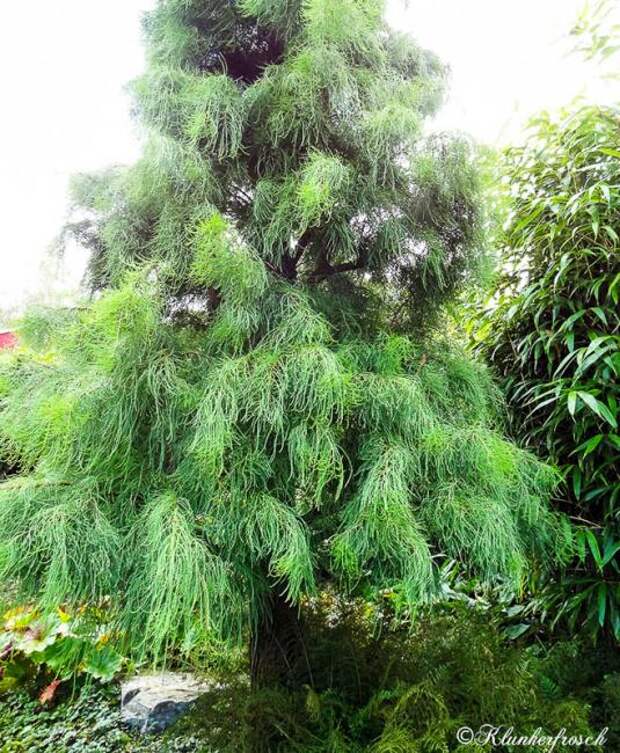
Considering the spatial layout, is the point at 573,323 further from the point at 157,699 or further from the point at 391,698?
the point at 157,699

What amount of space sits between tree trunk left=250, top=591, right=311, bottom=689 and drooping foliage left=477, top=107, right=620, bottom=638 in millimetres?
1012

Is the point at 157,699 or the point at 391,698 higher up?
the point at 391,698

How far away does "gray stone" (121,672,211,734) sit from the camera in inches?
82.4

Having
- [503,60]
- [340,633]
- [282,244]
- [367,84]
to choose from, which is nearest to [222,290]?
[282,244]

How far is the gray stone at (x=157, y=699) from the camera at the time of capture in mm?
2092

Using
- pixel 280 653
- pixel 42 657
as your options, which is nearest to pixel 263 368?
pixel 280 653

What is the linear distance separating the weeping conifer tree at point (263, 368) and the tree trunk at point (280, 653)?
0.01 m

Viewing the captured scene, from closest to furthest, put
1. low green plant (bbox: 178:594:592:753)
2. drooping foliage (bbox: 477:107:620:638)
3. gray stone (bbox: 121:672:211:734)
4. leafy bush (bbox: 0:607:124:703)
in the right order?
low green plant (bbox: 178:594:592:753) → drooping foliage (bbox: 477:107:620:638) → gray stone (bbox: 121:672:211:734) → leafy bush (bbox: 0:607:124:703)

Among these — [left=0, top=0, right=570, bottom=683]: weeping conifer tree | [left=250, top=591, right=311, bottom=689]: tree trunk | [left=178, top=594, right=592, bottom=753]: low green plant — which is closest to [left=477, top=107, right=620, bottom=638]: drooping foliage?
[left=0, top=0, right=570, bottom=683]: weeping conifer tree

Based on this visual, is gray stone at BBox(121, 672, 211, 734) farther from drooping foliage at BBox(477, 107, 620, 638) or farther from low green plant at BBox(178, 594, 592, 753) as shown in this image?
drooping foliage at BBox(477, 107, 620, 638)

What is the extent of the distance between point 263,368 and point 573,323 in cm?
116

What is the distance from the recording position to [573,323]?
5.64 feet

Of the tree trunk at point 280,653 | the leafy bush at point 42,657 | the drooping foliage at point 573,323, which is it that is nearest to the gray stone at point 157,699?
the leafy bush at point 42,657

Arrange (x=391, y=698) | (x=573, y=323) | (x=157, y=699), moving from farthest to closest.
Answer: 1. (x=157, y=699)
2. (x=573, y=323)
3. (x=391, y=698)
